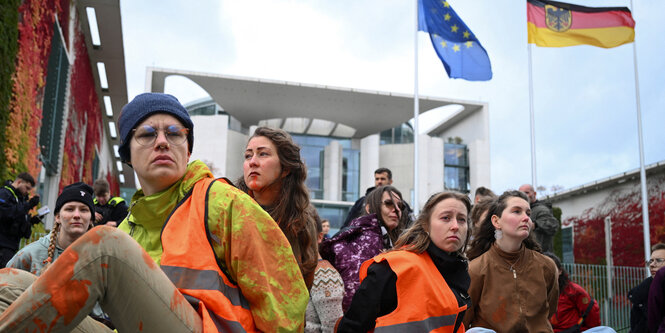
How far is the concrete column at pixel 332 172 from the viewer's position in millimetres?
35406

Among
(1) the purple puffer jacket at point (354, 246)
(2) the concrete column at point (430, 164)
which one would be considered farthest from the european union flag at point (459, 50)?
(2) the concrete column at point (430, 164)

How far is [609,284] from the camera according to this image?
51.5ft

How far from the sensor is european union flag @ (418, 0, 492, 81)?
43.9 ft

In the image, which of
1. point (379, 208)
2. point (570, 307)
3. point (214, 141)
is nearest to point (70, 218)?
point (379, 208)

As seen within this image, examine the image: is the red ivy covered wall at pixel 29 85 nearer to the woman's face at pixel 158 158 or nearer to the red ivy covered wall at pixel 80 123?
the red ivy covered wall at pixel 80 123

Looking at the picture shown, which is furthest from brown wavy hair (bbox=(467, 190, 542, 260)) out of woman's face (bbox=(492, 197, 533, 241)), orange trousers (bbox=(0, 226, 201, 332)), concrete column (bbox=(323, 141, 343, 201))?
concrete column (bbox=(323, 141, 343, 201))

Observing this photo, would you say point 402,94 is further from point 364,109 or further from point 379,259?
point 379,259

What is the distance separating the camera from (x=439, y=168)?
35.9 meters

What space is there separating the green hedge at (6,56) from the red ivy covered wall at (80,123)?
6198mm

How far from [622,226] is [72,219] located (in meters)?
20.7

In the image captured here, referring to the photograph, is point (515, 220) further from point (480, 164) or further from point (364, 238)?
point (480, 164)

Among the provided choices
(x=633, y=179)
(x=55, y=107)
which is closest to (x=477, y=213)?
(x=55, y=107)

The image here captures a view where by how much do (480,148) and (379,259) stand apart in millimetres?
33447

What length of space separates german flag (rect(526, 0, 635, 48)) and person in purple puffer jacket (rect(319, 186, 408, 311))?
37.2 ft
